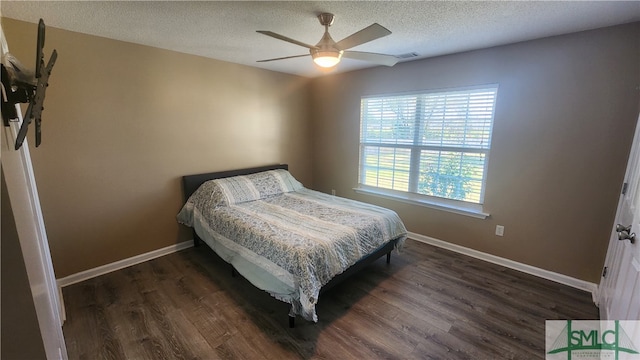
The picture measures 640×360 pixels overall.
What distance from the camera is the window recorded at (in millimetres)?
2906

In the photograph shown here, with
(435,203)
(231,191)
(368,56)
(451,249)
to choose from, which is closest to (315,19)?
(368,56)

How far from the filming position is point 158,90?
281 cm

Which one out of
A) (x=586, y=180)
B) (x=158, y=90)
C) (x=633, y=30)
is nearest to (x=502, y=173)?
(x=586, y=180)

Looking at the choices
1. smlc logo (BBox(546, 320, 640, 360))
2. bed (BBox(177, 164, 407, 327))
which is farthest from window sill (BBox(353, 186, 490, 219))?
smlc logo (BBox(546, 320, 640, 360))

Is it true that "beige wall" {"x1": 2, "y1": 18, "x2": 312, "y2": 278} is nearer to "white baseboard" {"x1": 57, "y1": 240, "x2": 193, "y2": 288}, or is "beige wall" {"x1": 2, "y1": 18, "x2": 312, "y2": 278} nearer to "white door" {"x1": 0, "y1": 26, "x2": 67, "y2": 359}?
"white baseboard" {"x1": 57, "y1": 240, "x2": 193, "y2": 288}

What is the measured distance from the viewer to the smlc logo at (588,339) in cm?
145

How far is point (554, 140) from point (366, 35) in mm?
2119

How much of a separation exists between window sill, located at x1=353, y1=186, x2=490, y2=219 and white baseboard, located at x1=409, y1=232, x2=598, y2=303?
0.43 meters

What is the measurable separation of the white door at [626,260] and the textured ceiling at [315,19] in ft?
3.46

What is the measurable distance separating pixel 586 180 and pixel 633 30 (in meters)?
1.21

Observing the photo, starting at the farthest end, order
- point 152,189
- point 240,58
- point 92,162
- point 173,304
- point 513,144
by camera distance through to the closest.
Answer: point 240,58
point 152,189
point 513,144
point 92,162
point 173,304

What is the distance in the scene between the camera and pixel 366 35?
66.8 inches

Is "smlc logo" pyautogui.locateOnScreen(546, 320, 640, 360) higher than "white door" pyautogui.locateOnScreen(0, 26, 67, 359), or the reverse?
"white door" pyautogui.locateOnScreen(0, 26, 67, 359)

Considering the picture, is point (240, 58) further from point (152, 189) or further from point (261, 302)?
point (261, 302)
